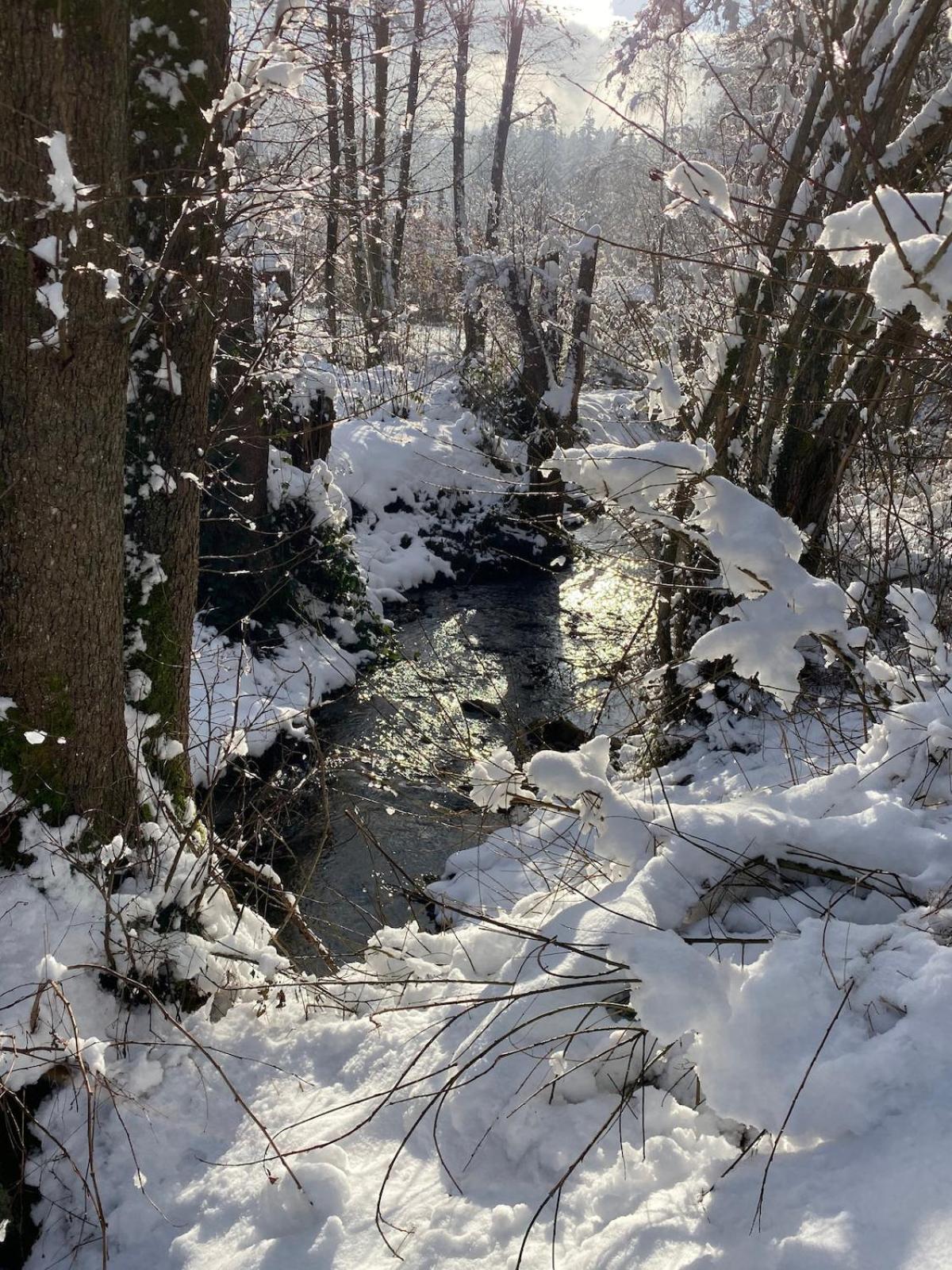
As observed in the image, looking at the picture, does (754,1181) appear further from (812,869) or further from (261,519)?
(261,519)

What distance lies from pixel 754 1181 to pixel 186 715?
2.76 m

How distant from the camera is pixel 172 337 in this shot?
328 centimetres

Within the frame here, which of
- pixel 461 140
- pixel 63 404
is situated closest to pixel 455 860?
pixel 63 404

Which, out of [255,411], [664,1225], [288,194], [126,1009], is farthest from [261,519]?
[664,1225]

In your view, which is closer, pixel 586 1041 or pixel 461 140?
pixel 586 1041

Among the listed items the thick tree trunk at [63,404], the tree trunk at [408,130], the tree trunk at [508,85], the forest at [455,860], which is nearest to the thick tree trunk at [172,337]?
the forest at [455,860]

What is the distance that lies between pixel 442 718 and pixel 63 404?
472cm

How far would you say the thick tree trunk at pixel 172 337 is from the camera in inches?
121

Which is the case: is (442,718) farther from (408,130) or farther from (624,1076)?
(408,130)

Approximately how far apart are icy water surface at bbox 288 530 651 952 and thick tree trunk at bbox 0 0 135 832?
1.03 metres

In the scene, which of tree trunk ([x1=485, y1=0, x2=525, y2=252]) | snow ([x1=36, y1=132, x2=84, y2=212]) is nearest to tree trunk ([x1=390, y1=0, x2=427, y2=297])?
tree trunk ([x1=485, y1=0, x2=525, y2=252])

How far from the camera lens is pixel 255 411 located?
769cm

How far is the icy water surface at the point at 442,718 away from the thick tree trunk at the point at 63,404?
1034mm

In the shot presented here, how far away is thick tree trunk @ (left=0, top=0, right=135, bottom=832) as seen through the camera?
2441mm
